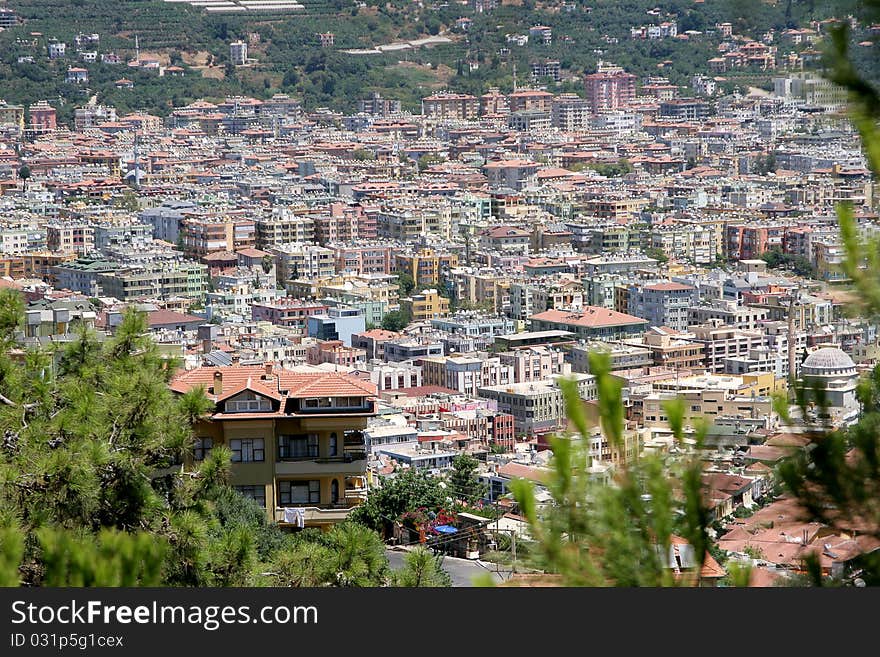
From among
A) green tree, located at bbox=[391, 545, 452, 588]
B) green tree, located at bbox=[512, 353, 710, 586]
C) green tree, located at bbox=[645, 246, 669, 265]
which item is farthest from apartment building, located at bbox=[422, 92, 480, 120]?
green tree, located at bbox=[512, 353, 710, 586]

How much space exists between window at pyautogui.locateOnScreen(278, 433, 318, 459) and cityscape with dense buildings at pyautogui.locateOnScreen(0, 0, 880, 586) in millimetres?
12

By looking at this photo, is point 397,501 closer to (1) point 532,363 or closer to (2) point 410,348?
(1) point 532,363

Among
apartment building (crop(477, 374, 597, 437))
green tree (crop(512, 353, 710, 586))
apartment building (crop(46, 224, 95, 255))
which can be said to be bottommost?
apartment building (crop(477, 374, 597, 437))

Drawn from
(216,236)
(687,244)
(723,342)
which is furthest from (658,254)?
(723,342)

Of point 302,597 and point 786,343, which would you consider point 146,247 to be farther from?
point 302,597

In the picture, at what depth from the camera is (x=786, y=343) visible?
15.3m

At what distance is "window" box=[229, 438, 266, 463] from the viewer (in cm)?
478

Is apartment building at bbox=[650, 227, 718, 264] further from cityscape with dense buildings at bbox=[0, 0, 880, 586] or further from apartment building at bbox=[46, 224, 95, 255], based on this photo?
apartment building at bbox=[46, 224, 95, 255]

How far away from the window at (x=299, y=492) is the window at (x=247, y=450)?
93mm

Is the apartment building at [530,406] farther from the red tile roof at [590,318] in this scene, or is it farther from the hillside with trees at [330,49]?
the hillside with trees at [330,49]

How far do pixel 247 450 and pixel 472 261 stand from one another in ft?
51.5

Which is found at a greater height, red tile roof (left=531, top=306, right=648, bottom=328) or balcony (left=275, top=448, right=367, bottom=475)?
balcony (left=275, top=448, right=367, bottom=475)

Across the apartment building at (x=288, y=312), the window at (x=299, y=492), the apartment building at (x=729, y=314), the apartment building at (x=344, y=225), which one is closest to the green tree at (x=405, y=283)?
the apartment building at (x=288, y=312)

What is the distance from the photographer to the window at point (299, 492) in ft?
15.8
